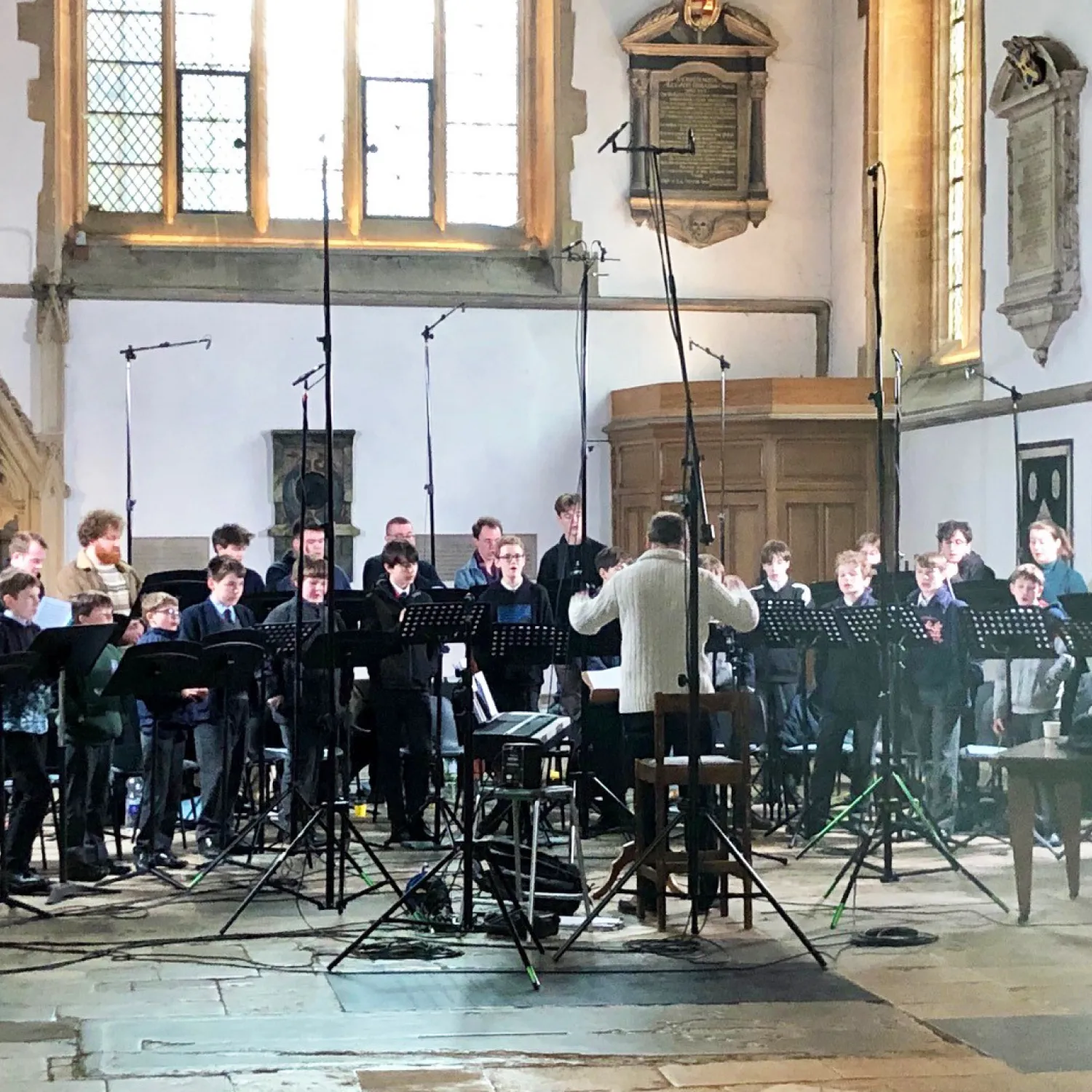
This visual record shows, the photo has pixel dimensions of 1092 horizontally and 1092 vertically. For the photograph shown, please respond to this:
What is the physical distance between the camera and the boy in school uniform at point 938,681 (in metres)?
9.25

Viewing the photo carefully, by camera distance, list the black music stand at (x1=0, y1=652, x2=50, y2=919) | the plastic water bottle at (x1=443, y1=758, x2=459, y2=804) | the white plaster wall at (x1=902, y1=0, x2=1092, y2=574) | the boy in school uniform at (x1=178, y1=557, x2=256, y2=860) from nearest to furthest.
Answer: the black music stand at (x1=0, y1=652, x2=50, y2=919), the boy in school uniform at (x1=178, y1=557, x2=256, y2=860), the plastic water bottle at (x1=443, y1=758, x2=459, y2=804), the white plaster wall at (x1=902, y1=0, x2=1092, y2=574)

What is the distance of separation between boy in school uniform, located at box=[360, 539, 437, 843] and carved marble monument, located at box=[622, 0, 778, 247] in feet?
21.8

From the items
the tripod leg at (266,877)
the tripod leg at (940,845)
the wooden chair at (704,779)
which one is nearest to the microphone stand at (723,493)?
the tripod leg at (940,845)

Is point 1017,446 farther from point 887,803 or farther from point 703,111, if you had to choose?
point 887,803

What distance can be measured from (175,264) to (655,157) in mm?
8854

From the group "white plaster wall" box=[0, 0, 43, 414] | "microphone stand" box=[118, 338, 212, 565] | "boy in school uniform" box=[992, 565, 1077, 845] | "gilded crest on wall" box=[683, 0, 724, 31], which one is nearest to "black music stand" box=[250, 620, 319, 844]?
"boy in school uniform" box=[992, 565, 1077, 845]

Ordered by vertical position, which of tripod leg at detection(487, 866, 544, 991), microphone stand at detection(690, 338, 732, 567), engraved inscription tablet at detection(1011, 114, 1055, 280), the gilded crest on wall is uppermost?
the gilded crest on wall

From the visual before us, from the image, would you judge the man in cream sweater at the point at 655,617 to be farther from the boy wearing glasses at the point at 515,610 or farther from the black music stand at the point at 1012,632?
the boy wearing glasses at the point at 515,610

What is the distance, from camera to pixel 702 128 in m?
15.3

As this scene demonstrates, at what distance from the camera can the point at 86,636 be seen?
7.55 meters

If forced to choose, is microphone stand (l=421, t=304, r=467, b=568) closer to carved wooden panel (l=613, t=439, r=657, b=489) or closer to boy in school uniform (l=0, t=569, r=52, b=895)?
carved wooden panel (l=613, t=439, r=657, b=489)

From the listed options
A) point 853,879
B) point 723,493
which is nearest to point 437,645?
point 853,879

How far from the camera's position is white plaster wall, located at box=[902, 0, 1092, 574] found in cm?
1138

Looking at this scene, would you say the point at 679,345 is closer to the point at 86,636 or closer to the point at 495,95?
the point at 86,636
